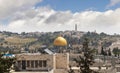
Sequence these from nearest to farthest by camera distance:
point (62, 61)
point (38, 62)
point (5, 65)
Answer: point (5, 65), point (38, 62), point (62, 61)

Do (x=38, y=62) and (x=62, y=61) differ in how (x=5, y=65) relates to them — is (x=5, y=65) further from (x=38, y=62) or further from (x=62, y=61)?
(x=62, y=61)

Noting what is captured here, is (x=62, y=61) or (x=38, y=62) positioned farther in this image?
(x=62, y=61)

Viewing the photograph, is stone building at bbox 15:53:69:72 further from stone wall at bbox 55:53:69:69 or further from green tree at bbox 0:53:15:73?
green tree at bbox 0:53:15:73

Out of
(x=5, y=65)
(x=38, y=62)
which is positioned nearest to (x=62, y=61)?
(x=38, y=62)

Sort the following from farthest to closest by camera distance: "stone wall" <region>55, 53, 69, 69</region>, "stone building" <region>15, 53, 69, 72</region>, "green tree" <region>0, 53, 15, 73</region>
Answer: "stone wall" <region>55, 53, 69, 69</region> < "stone building" <region>15, 53, 69, 72</region> < "green tree" <region>0, 53, 15, 73</region>

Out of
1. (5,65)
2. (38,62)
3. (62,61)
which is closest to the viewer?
(5,65)

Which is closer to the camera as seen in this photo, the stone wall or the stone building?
the stone building

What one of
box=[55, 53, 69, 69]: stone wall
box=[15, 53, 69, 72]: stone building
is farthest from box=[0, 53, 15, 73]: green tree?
box=[55, 53, 69, 69]: stone wall

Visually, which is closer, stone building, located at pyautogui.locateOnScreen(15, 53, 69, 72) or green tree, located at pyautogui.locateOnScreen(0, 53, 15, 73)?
green tree, located at pyautogui.locateOnScreen(0, 53, 15, 73)

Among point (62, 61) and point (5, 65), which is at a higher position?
point (5, 65)

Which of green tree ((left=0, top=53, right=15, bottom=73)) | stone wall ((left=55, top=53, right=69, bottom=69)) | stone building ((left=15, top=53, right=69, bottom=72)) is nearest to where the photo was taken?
green tree ((left=0, top=53, right=15, bottom=73))

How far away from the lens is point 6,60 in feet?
118

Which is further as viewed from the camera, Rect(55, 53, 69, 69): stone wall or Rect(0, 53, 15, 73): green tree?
Rect(55, 53, 69, 69): stone wall

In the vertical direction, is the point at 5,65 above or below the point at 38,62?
above
